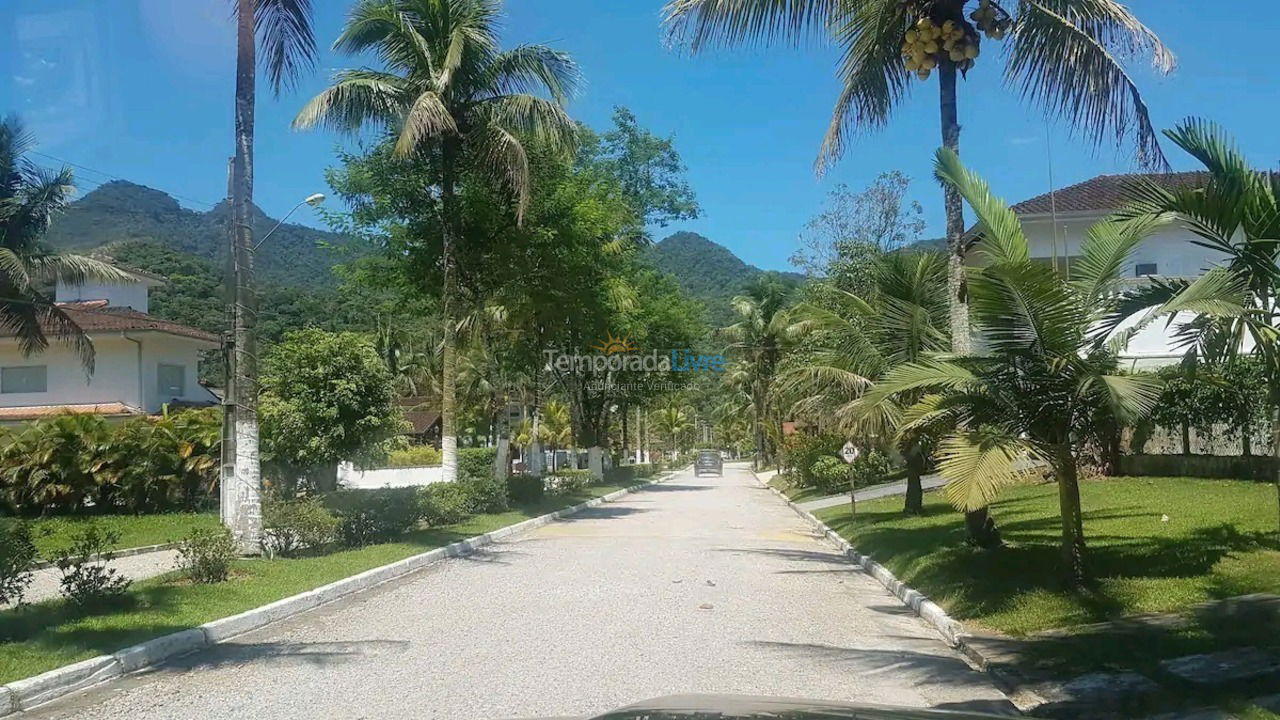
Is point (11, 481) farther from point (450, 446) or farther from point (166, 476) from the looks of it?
point (450, 446)

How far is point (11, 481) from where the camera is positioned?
2220 cm

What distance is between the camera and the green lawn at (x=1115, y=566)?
8.13m

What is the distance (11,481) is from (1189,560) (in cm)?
2351

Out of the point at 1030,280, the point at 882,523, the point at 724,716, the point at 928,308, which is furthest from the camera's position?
the point at 882,523

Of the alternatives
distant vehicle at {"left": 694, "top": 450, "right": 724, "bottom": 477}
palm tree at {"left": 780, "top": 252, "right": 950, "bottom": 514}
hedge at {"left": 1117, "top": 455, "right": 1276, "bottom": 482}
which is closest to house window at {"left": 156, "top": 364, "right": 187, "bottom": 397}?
palm tree at {"left": 780, "top": 252, "right": 950, "bottom": 514}

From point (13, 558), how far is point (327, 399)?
7795 millimetres

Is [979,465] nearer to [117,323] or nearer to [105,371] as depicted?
[117,323]

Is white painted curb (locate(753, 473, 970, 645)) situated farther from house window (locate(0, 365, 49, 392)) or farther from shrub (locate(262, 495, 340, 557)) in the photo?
house window (locate(0, 365, 49, 392))

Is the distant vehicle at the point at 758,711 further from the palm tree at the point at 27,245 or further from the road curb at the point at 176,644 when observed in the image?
the palm tree at the point at 27,245

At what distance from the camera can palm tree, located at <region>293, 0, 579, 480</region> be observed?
66.5 ft

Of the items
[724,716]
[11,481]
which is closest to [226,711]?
[724,716]

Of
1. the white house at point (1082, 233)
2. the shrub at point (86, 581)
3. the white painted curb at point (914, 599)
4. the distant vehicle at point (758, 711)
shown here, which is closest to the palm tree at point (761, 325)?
the white house at point (1082, 233)

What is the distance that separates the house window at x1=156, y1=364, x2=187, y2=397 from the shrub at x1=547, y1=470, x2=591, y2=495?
12761 mm

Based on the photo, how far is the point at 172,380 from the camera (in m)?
32.0
